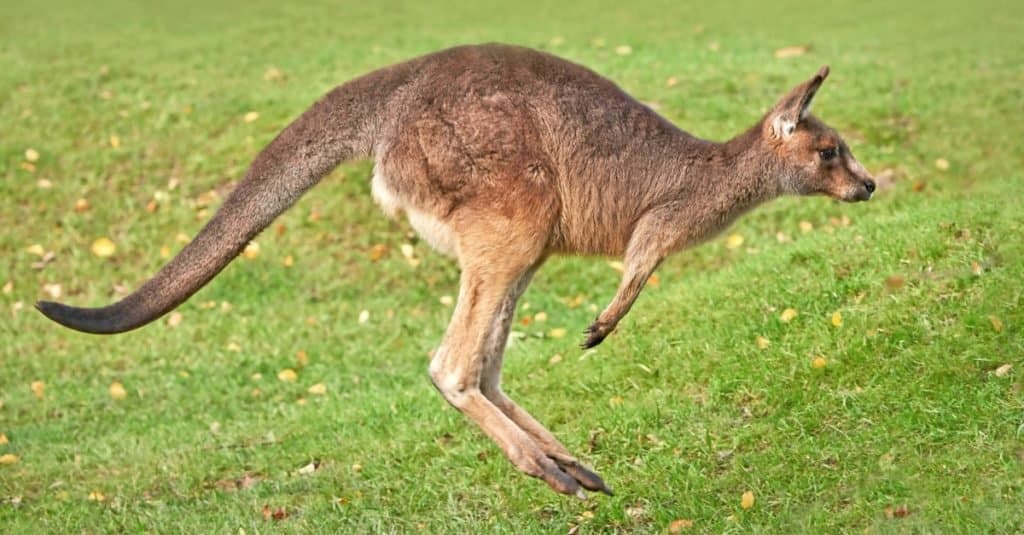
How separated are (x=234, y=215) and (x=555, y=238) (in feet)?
4.50

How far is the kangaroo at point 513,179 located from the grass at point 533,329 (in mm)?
926

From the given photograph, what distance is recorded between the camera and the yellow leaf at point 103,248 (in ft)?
37.4

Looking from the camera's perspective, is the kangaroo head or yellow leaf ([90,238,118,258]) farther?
yellow leaf ([90,238,118,258])

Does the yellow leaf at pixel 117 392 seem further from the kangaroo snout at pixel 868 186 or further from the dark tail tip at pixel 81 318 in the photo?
the kangaroo snout at pixel 868 186

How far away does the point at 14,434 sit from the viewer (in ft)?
28.5

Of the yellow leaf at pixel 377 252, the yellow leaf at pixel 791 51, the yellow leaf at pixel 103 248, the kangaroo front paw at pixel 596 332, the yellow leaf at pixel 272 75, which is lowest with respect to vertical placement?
the yellow leaf at pixel 377 252

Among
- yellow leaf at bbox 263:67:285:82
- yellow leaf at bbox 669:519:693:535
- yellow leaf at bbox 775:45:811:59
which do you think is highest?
yellow leaf at bbox 263:67:285:82

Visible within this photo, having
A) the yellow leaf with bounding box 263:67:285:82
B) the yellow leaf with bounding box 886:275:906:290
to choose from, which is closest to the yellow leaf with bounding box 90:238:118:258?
the yellow leaf with bounding box 263:67:285:82

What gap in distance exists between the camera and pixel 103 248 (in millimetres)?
11430

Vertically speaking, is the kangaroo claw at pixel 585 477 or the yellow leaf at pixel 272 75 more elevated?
the yellow leaf at pixel 272 75

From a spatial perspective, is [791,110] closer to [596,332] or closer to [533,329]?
[596,332]

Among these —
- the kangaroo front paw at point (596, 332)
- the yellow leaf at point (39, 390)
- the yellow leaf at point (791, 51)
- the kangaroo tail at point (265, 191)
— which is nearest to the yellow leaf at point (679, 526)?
the kangaroo front paw at point (596, 332)

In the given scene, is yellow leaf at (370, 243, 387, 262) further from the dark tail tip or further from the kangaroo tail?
the dark tail tip

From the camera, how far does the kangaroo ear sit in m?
5.88
